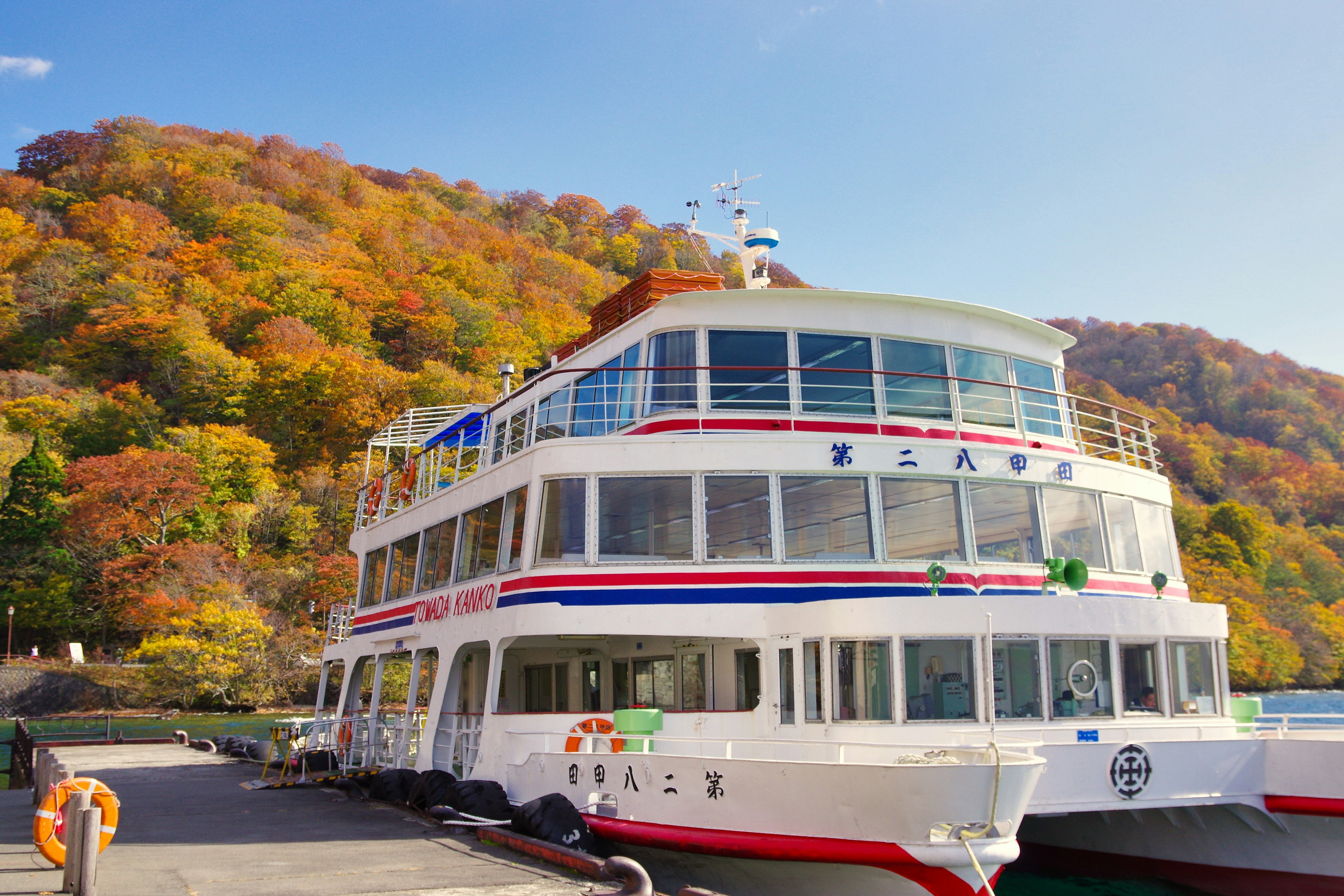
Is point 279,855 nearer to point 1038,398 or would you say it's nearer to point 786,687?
point 786,687

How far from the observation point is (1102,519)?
44.6 ft

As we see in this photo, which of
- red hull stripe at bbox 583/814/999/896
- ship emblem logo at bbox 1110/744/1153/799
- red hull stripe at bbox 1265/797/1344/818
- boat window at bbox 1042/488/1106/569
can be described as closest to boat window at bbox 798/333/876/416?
boat window at bbox 1042/488/1106/569

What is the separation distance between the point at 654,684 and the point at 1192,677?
6.45m

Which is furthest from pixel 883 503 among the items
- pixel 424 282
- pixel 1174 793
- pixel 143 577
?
pixel 424 282

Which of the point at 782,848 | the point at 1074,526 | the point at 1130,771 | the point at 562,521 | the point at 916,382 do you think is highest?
the point at 916,382

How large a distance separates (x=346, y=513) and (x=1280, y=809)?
196 feet

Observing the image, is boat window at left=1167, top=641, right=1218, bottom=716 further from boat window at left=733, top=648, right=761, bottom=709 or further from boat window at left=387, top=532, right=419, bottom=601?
boat window at left=387, top=532, right=419, bottom=601

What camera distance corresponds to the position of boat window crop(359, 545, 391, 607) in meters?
19.5

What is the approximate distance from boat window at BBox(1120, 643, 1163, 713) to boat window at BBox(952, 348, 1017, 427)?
4.21 m

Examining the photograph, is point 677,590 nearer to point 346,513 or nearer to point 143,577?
point 143,577

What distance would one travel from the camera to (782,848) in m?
9.04

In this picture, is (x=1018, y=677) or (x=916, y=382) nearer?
(x=1018, y=677)

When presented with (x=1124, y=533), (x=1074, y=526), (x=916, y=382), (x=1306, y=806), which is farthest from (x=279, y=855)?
(x=1124, y=533)

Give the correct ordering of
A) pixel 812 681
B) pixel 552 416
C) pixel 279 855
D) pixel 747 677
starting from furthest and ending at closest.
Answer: pixel 552 416
pixel 747 677
pixel 812 681
pixel 279 855
